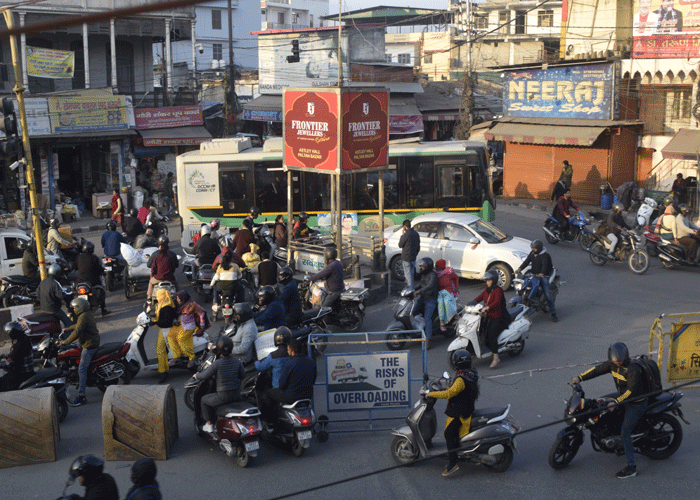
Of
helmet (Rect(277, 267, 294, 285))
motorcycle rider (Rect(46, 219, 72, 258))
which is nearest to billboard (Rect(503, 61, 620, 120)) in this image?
helmet (Rect(277, 267, 294, 285))

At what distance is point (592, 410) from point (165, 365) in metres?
5.55

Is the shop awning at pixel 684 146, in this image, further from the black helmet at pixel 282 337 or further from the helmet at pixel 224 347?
the helmet at pixel 224 347

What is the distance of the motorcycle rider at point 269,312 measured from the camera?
9984 mm

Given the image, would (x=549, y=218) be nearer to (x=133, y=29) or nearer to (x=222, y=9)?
(x=133, y=29)

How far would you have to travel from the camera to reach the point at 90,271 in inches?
527

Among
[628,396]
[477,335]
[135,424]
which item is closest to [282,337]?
[135,424]

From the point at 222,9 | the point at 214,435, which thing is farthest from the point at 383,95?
the point at 222,9

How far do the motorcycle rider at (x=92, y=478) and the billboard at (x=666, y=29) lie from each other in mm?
22232

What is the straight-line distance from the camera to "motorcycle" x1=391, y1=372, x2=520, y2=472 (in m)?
7.02

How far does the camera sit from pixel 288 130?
14414 mm

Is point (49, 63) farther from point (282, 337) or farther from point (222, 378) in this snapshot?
point (222, 378)

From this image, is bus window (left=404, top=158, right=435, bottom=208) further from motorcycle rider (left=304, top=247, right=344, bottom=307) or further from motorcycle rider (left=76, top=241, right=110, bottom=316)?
motorcycle rider (left=76, top=241, right=110, bottom=316)

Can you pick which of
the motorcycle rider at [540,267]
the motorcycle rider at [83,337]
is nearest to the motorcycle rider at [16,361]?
the motorcycle rider at [83,337]

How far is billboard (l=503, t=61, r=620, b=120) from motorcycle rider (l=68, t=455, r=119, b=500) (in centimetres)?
2290
